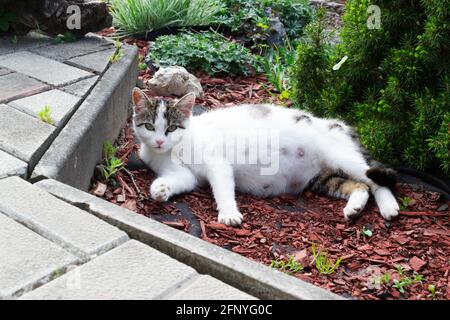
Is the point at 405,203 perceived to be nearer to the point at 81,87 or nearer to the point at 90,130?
the point at 90,130

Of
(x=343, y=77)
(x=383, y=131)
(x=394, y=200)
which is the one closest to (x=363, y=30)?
(x=343, y=77)

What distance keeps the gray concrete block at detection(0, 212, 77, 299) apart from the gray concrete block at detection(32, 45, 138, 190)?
1.87 feet

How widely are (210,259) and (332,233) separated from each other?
3.83ft

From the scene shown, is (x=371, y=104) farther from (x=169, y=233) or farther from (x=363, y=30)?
(x=169, y=233)

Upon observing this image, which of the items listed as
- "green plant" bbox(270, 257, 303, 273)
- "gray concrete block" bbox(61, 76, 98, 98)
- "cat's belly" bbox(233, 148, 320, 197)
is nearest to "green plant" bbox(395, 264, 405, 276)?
"green plant" bbox(270, 257, 303, 273)

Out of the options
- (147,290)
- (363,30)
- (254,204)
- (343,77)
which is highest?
(363,30)

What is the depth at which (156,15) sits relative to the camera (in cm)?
604

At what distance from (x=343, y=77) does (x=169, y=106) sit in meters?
1.32

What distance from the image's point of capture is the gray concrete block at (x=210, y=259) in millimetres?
1902

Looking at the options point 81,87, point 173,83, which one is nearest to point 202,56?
point 173,83

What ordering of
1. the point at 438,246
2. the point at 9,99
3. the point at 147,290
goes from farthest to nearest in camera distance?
→ 1. the point at 9,99
2. the point at 438,246
3. the point at 147,290

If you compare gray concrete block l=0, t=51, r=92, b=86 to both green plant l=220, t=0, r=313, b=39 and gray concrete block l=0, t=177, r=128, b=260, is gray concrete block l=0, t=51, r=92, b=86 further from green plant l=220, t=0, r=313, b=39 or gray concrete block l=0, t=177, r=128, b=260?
green plant l=220, t=0, r=313, b=39

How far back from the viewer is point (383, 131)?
142 inches

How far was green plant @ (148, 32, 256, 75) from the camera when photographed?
5.24 metres
